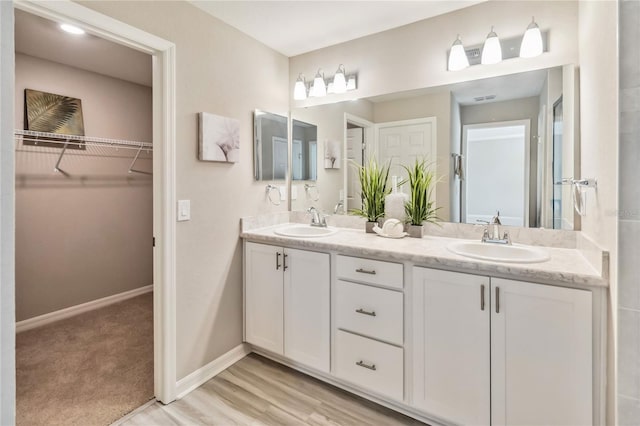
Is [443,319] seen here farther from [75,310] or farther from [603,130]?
[75,310]

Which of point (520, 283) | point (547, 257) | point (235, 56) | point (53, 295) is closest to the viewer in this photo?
point (520, 283)

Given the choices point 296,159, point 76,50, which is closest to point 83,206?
point 76,50

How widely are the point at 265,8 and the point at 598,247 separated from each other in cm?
219

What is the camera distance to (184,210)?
1948mm

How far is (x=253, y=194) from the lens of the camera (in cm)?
248

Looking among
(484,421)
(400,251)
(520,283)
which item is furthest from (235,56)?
(484,421)

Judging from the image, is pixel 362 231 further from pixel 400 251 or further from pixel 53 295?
pixel 53 295

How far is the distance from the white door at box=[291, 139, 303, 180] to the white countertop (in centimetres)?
63

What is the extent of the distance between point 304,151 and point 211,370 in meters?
1.80

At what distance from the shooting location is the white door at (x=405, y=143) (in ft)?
7.16

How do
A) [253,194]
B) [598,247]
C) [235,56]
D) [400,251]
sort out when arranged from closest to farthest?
1. [598,247]
2. [400,251]
3. [235,56]
4. [253,194]

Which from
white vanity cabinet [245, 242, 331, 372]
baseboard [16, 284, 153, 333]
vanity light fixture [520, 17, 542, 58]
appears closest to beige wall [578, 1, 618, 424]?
vanity light fixture [520, 17, 542, 58]
